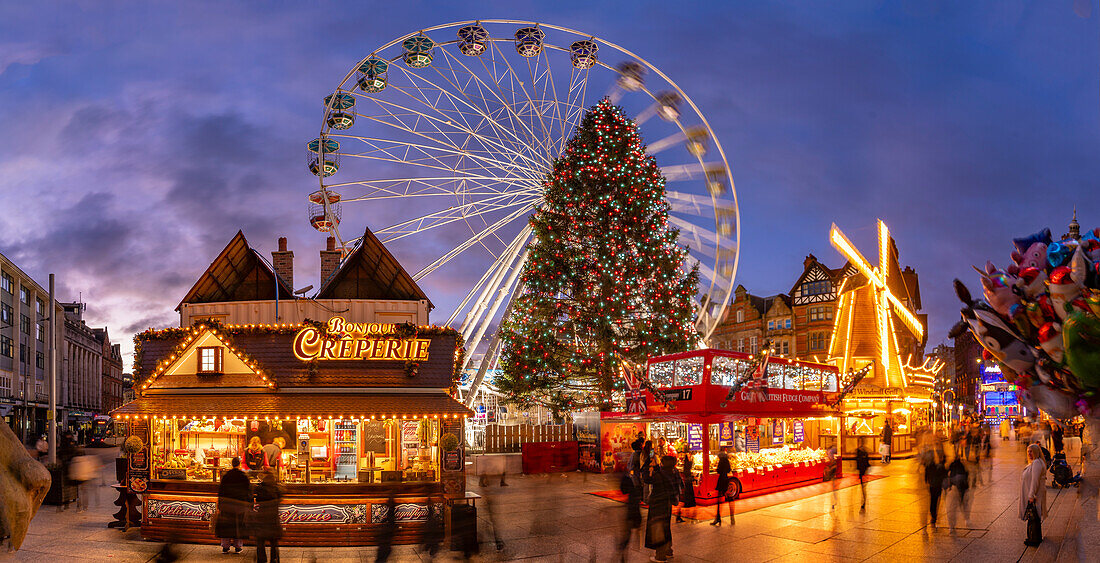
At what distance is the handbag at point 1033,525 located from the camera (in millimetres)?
13344

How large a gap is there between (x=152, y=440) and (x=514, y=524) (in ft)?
26.3

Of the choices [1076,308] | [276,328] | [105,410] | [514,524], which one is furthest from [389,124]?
[105,410]

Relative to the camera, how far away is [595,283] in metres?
30.4

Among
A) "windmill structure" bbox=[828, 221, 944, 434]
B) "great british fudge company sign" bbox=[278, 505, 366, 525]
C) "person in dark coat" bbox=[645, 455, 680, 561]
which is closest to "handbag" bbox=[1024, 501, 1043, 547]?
"person in dark coat" bbox=[645, 455, 680, 561]

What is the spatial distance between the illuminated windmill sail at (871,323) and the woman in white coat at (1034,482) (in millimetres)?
25148

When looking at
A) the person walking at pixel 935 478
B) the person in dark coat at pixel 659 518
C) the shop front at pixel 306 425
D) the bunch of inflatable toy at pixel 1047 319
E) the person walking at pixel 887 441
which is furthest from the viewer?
the person walking at pixel 887 441

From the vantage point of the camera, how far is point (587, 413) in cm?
3228

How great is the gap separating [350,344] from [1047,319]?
14510mm

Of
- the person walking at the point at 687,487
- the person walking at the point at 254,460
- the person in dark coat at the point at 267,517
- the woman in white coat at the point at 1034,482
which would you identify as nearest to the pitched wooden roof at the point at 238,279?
the person walking at the point at 254,460

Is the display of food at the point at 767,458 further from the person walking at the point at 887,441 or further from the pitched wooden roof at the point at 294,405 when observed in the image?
the person walking at the point at 887,441

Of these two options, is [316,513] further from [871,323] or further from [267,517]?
[871,323]

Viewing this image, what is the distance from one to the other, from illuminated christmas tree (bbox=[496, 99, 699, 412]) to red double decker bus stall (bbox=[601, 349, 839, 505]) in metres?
3.52

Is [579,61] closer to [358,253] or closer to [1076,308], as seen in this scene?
[358,253]

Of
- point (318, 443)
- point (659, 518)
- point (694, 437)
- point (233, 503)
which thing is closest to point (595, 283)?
point (694, 437)
